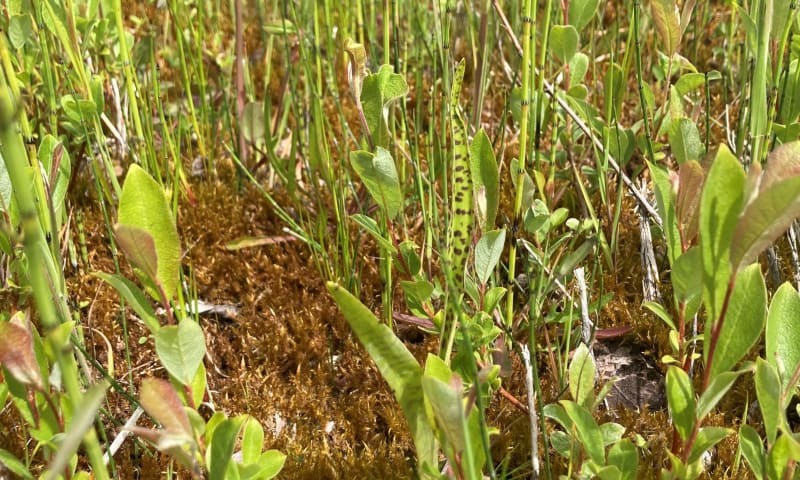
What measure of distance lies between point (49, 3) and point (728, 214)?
1.34m

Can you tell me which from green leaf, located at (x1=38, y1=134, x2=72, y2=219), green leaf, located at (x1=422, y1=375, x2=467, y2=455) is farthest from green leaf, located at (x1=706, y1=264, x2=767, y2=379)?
green leaf, located at (x1=38, y1=134, x2=72, y2=219)

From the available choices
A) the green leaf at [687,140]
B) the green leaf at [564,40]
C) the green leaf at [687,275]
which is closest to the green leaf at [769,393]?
the green leaf at [687,275]

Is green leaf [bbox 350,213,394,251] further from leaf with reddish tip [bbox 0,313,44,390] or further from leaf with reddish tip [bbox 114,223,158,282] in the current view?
leaf with reddish tip [bbox 0,313,44,390]

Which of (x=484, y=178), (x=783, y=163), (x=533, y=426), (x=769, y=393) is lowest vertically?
(x=533, y=426)

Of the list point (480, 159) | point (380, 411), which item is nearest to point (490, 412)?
point (380, 411)

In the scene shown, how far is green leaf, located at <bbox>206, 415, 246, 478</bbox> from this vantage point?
0.87 metres

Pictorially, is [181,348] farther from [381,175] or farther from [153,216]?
[381,175]

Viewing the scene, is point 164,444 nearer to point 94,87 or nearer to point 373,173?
point 373,173

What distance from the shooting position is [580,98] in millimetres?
1576

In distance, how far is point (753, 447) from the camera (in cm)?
91

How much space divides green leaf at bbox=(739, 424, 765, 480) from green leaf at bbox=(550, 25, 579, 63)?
0.84 metres

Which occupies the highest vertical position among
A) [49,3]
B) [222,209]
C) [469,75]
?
[49,3]

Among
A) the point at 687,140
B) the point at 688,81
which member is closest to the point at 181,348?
the point at 687,140

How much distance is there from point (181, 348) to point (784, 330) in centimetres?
75
